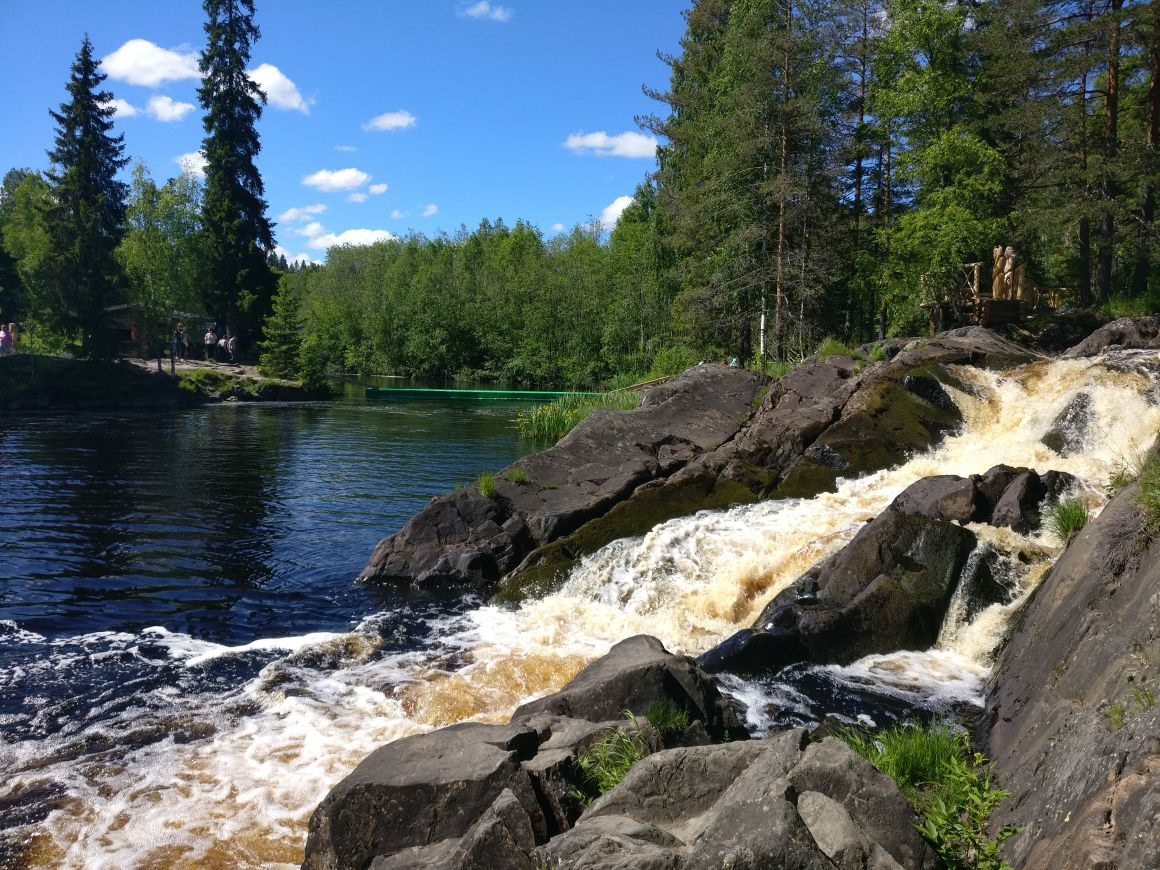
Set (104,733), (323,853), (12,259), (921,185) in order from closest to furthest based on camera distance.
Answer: (323,853) → (104,733) → (921,185) → (12,259)

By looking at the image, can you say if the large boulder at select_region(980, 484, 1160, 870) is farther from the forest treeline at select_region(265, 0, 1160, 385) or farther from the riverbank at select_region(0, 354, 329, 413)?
the riverbank at select_region(0, 354, 329, 413)

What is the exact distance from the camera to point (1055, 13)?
2586cm

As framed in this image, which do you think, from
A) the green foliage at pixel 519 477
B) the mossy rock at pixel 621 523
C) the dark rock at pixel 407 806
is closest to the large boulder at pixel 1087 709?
the dark rock at pixel 407 806

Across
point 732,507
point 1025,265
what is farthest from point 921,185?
point 732,507

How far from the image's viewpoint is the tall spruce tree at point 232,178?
59.4 metres

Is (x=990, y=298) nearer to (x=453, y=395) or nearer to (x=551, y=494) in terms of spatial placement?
(x=551, y=494)

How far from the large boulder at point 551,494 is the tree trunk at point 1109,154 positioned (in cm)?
1348

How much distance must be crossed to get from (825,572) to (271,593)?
9047 mm

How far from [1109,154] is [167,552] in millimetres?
27593

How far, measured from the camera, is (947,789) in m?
5.49

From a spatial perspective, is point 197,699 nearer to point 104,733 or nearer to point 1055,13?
point 104,733

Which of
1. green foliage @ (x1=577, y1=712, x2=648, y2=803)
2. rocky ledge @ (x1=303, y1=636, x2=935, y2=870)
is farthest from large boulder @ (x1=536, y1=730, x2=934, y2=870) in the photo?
green foliage @ (x1=577, y1=712, x2=648, y2=803)

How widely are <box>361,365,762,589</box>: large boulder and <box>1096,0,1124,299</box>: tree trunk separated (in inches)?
531

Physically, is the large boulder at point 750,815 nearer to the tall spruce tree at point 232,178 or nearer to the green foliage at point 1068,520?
the green foliage at point 1068,520
